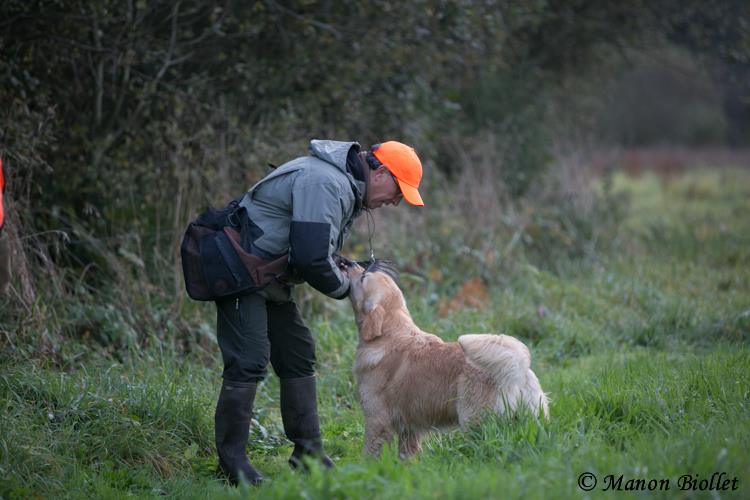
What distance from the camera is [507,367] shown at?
4.45 m

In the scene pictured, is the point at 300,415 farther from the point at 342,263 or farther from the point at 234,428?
the point at 342,263

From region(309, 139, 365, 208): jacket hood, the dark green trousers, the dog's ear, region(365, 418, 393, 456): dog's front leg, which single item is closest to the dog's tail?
the dog's ear

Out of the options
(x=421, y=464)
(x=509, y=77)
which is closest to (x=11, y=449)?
(x=421, y=464)

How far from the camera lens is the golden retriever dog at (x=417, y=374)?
4.51 metres

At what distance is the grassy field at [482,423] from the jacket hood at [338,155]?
1588 millimetres

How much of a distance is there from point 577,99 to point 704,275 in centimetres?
673

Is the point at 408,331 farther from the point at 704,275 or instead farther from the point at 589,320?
the point at 704,275

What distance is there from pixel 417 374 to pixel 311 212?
1224 millimetres

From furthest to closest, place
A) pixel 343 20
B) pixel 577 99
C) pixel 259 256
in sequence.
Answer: pixel 577 99 < pixel 343 20 < pixel 259 256

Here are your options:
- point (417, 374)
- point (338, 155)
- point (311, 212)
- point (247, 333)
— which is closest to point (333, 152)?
point (338, 155)

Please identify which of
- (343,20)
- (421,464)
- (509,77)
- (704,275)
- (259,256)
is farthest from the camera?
(509,77)

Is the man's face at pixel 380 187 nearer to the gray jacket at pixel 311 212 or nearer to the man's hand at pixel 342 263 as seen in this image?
the gray jacket at pixel 311 212

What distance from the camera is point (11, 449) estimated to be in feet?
14.9

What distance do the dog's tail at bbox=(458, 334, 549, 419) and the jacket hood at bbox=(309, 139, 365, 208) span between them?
3.61 ft
